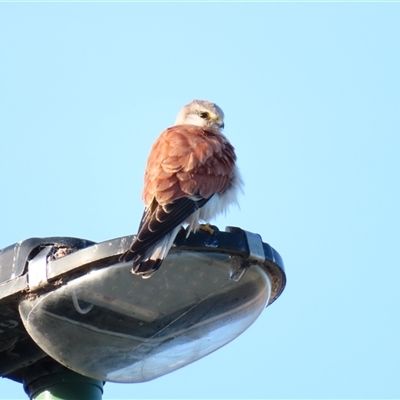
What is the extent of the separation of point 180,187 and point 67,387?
1030 mm

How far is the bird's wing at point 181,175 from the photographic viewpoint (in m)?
3.40

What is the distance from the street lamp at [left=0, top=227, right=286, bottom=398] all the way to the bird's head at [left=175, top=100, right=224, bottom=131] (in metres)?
2.32

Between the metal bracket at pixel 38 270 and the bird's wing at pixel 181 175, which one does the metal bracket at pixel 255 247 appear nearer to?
the bird's wing at pixel 181 175

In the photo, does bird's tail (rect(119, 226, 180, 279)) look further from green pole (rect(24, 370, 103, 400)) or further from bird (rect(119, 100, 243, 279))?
green pole (rect(24, 370, 103, 400))

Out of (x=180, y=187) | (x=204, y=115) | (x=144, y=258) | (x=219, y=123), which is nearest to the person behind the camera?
(x=144, y=258)

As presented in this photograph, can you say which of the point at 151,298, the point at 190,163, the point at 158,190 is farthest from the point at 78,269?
the point at 190,163

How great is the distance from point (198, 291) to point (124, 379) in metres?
0.58

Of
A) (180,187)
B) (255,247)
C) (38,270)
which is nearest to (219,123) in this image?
(180,187)

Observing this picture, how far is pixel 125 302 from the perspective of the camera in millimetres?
3039

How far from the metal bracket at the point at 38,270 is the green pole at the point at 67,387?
22.8 inches

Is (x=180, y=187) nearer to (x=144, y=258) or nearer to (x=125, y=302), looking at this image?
(x=125, y=302)

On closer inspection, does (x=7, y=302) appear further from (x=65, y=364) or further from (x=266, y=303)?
(x=266, y=303)

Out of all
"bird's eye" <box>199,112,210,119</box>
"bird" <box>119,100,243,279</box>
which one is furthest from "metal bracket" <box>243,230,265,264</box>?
"bird's eye" <box>199,112,210,119</box>

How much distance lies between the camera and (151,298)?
306 centimetres
